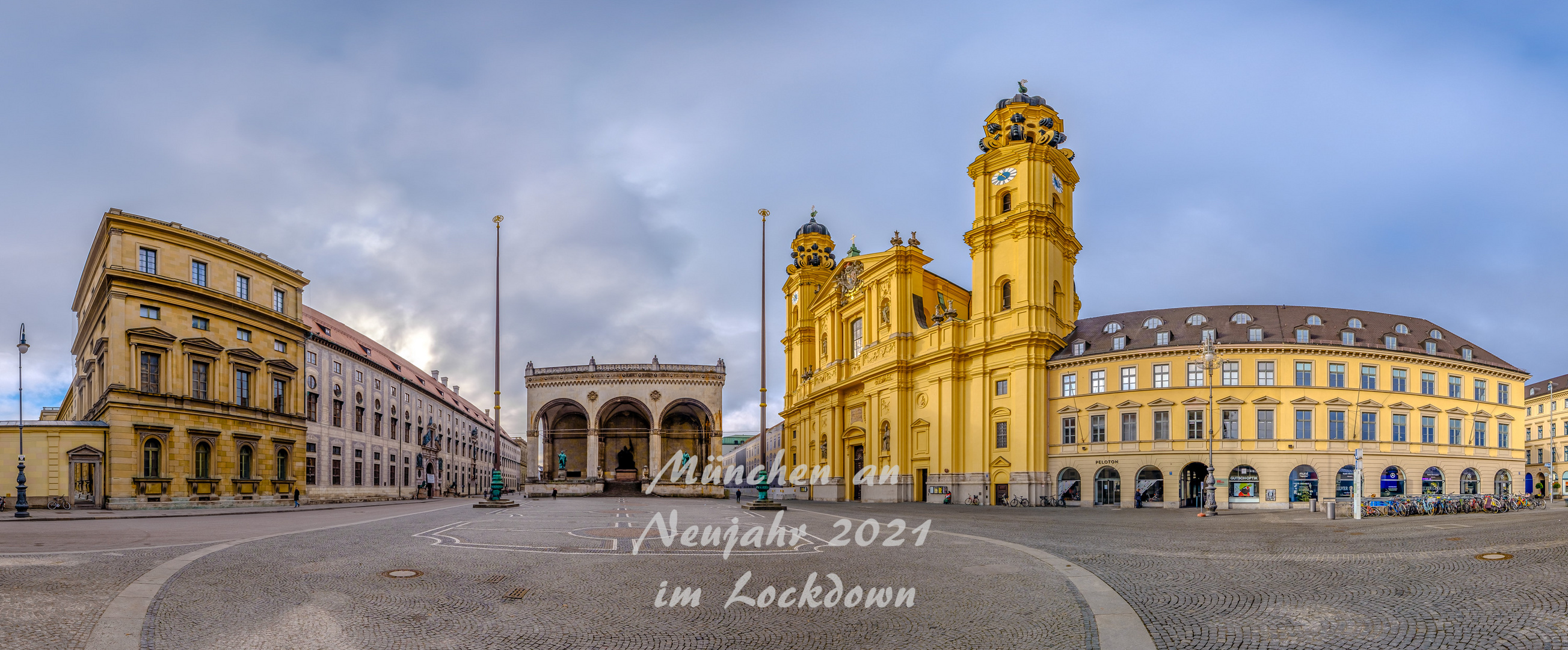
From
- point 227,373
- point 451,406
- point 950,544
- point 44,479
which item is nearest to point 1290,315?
point 950,544

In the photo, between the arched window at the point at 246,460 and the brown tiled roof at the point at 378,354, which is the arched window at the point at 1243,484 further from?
the arched window at the point at 246,460

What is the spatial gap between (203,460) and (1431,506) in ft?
189

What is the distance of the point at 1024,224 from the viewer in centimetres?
5191

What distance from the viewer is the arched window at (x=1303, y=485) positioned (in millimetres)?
45969

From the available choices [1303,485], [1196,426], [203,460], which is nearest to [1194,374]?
[1196,426]

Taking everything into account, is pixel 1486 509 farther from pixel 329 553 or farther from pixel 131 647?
pixel 131 647

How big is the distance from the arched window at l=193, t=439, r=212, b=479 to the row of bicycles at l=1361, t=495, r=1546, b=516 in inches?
2120

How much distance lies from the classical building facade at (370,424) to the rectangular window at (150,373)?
39.5 feet

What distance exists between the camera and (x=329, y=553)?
15875mm

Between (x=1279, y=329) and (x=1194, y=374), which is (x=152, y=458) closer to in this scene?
(x=1194, y=374)

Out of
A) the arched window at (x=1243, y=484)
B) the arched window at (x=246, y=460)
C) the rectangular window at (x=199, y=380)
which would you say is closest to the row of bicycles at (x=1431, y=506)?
the arched window at (x=1243, y=484)

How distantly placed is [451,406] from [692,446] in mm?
26360

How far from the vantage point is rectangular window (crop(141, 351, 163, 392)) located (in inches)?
1789

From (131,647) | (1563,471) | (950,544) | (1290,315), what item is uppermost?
(1290,315)
